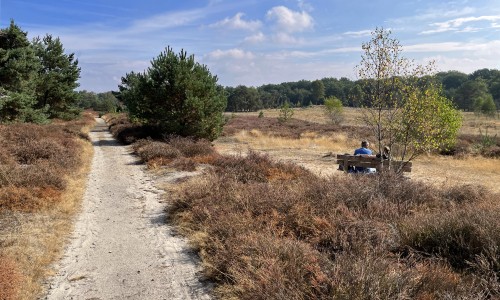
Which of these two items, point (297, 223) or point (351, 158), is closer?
point (297, 223)

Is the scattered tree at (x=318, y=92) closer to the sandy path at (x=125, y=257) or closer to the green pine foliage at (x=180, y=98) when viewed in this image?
the green pine foliage at (x=180, y=98)

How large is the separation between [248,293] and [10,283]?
294 centimetres

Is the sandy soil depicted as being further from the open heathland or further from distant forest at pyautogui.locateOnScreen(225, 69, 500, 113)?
distant forest at pyautogui.locateOnScreen(225, 69, 500, 113)

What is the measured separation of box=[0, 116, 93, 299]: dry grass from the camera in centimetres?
541

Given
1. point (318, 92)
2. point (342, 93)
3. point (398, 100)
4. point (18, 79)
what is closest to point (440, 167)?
point (398, 100)

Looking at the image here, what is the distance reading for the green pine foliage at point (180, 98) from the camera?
2109 cm

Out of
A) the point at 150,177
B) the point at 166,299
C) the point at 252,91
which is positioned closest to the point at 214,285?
the point at 166,299

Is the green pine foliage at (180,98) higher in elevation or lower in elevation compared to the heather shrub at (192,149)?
higher

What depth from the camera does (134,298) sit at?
15.4 ft

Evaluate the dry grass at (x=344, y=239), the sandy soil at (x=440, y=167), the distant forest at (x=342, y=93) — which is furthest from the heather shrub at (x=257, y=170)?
the distant forest at (x=342, y=93)

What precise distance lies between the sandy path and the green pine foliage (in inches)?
438

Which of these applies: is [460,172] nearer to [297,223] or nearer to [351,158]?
[351,158]

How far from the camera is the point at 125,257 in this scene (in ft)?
19.7

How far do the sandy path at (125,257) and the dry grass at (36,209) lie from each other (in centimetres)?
27
